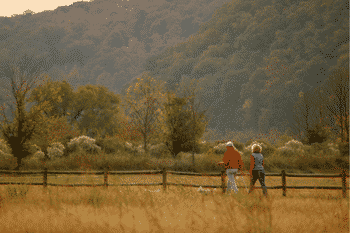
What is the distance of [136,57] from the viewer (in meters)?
134

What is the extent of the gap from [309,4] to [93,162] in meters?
90.7

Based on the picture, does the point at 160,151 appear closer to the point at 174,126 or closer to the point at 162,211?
the point at 174,126

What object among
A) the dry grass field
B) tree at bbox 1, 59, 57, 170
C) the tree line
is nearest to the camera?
the dry grass field

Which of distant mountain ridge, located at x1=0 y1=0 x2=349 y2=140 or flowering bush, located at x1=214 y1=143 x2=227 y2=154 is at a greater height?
distant mountain ridge, located at x1=0 y1=0 x2=349 y2=140

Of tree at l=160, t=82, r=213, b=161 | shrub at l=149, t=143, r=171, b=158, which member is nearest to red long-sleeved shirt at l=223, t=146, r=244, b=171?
tree at l=160, t=82, r=213, b=161

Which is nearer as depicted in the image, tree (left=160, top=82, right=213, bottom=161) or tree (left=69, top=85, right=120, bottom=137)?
tree (left=160, top=82, right=213, bottom=161)

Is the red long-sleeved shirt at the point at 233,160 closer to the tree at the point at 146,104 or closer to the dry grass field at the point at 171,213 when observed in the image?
the dry grass field at the point at 171,213

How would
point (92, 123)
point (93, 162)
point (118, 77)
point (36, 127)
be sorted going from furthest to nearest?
point (118, 77)
point (92, 123)
point (93, 162)
point (36, 127)

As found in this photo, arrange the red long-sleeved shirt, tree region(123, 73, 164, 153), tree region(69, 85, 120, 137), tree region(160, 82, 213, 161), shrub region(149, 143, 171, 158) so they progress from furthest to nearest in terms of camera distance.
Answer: tree region(69, 85, 120, 137) → tree region(123, 73, 164, 153) → shrub region(149, 143, 171, 158) → tree region(160, 82, 213, 161) → the red long-sleeved shirt

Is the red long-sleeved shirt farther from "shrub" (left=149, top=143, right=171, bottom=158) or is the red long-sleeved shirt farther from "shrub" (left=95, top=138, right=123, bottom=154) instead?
"shrub" (left=95, top=138, right=123, bottom=154)

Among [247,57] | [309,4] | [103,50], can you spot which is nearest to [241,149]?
[247,57]

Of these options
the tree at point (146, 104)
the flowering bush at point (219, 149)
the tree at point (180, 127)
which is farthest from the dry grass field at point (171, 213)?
the tree at point (146, 104)

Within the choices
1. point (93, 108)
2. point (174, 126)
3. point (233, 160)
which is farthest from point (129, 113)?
point (93, 108)

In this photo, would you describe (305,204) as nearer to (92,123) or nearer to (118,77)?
(92,123)
